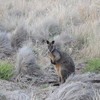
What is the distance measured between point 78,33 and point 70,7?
4.22 meters

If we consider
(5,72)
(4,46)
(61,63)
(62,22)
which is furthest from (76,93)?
(62,22)

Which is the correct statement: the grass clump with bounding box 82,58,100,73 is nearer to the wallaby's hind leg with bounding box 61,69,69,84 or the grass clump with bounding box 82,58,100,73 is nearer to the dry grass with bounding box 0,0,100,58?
the wallaby's hind leg with bounding box 61,69,69,84

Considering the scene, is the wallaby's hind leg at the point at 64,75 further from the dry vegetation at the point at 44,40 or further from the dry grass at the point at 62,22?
the dry grass at the point at 62,22

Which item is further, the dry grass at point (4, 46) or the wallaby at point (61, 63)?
the dry grass at point (4, 46)

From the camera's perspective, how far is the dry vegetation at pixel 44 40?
281 inches

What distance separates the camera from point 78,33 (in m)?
11.2

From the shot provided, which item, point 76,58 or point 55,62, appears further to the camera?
point 76,58

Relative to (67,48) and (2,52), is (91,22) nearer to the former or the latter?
(67,48)

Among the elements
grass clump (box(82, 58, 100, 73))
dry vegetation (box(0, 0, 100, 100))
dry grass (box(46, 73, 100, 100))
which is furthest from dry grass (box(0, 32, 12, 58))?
dry grass (box(46, 73, 100, 100))

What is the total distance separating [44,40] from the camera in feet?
36.4

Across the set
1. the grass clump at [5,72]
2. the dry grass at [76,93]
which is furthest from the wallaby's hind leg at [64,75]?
the dry grass at [76,93]

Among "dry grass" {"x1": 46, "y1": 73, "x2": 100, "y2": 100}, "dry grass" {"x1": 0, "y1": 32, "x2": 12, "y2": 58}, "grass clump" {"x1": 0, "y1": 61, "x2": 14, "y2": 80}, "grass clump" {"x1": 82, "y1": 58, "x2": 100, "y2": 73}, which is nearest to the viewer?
"dry grass" {"x1": 46, "y1": 73, "x2": 100, "y2": 100}

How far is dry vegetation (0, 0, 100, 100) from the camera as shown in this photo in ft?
23.4

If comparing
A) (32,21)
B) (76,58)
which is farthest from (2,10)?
(76,58)
